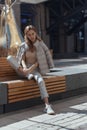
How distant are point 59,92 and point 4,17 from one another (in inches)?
147

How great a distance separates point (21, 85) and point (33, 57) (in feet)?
2.12

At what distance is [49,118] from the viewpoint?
21.4 feet

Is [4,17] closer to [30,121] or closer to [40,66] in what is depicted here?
[40,66]

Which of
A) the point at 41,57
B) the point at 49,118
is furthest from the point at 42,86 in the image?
the point at 49,118

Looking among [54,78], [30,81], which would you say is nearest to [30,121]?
[30,81]

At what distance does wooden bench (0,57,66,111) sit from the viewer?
22.5 ft

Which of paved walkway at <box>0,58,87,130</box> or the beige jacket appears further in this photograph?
the beige jacket

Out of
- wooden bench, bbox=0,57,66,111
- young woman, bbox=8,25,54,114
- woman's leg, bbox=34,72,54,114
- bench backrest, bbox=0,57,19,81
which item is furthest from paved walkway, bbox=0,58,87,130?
bench backrest, bbox=0,57,19,81

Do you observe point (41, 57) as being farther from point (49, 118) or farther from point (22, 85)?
point (49, 118)

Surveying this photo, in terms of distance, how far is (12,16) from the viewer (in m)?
10.9

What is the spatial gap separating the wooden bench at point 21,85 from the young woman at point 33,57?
0.18m

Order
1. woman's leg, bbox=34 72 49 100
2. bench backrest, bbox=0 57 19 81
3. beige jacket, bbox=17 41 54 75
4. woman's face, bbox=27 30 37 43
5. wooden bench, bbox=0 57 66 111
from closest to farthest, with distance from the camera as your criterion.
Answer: wooden bench, bbox=0 57 66 111 → woman's leg, bbox=34 72 49 100 → woman's face, bbox=27 30 37 43 → beige jacket, bbox=17 41 54 75 → bench backrest, bbox=0 57 19 81

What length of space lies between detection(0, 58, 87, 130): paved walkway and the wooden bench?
11.4 inches

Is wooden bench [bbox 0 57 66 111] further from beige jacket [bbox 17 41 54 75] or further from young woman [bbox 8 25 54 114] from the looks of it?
beige jacket [bbox 17 41 54 75]
